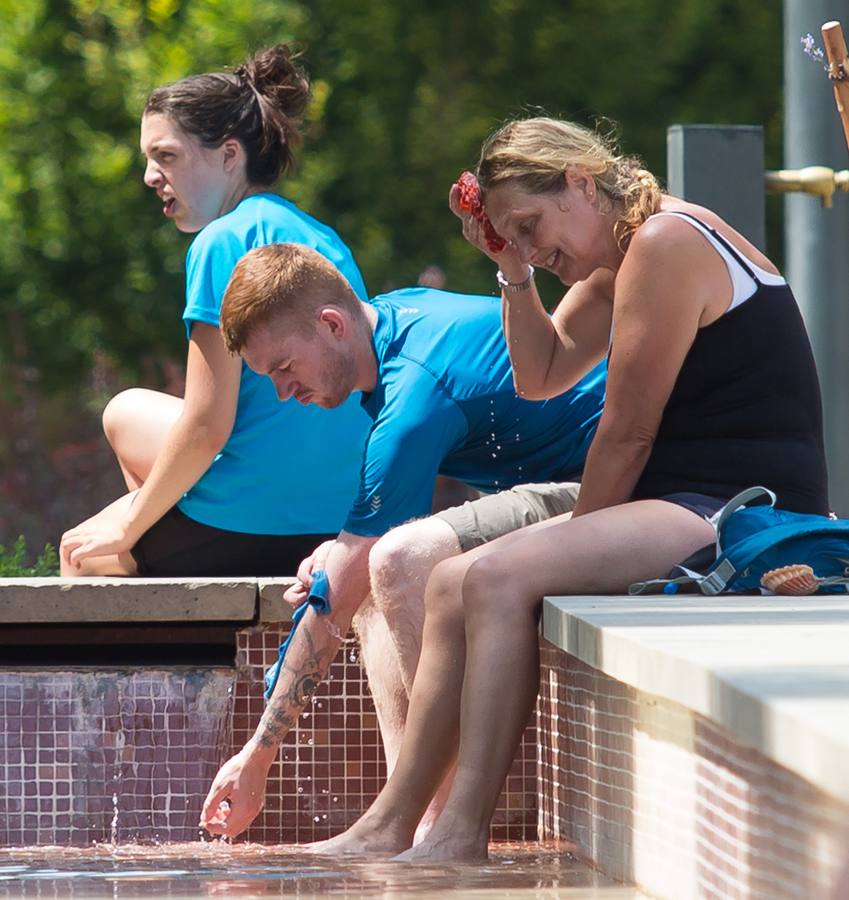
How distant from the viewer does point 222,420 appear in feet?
15.8

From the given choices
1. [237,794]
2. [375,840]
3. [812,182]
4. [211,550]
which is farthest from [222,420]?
[812,182]

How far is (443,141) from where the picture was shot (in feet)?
43.5

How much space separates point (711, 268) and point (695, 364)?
0.64 feet

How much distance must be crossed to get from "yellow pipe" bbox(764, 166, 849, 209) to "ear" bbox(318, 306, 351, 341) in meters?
1.70

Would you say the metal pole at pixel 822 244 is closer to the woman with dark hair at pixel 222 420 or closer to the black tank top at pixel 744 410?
the woman with dark hair at pixel 222 420

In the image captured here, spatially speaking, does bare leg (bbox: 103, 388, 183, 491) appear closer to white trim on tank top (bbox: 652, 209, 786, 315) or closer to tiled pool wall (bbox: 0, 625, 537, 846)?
tiled pool wall (bbox: 0, 625, 537, 846)

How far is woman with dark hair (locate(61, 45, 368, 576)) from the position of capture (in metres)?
4.80

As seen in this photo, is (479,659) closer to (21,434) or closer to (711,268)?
(711,268)

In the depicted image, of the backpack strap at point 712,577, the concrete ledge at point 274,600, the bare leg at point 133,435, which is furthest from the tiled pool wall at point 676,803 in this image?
the bare leg at point 133,435

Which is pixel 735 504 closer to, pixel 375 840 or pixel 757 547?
pixel 757 547

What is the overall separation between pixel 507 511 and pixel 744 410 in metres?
0.63

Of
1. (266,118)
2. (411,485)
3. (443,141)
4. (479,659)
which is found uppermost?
(443,141)

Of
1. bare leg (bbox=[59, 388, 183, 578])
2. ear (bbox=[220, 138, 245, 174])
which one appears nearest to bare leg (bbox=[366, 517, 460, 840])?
bare leg (bbox=[59, 388, 183, 578])

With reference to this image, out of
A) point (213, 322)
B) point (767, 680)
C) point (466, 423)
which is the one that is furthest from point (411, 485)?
point (767, 680)
